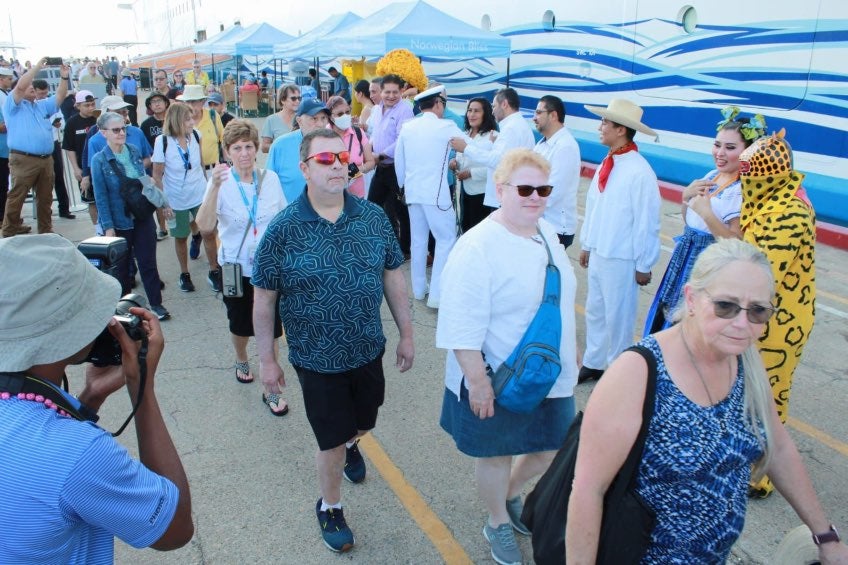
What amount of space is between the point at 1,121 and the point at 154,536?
8.98m

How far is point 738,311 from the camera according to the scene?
5.76 feet

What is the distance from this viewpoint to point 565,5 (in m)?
13.3

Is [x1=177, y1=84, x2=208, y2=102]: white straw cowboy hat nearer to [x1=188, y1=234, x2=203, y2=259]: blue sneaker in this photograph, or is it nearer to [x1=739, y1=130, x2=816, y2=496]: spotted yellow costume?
[x1=188, y1=234, x2=203, y2=259]: blue sneaker

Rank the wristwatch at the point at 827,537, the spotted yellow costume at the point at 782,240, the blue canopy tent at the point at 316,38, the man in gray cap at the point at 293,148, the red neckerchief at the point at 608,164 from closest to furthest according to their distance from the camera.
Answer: the wristwatch at the point at 827,537 < the spotted yellow costume at the point at 782,240 < the red neckerchief at the point at 608,164 < the man in gray cap at the point at 293,148 < the blue canopy tent at the point at 316,38

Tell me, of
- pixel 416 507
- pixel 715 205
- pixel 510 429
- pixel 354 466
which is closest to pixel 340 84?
pixel 715 205

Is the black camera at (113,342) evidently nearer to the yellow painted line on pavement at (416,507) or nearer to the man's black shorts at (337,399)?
the man's black shorts at (337,399)

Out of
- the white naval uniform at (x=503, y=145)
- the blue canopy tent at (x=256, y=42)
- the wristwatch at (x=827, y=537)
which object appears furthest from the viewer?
the blue canopy tent at (x=256, y=42)

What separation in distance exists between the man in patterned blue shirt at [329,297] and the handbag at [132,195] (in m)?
2.93

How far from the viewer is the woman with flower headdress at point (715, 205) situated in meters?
3.39

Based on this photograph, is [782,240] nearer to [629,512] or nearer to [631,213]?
[631,213]

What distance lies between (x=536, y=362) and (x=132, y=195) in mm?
4049

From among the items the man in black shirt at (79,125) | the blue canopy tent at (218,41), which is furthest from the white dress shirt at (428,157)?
the blue canopy tent at (218,41)

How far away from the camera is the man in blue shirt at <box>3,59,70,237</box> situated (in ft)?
24.4

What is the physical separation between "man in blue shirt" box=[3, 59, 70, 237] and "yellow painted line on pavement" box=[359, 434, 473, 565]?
6.00m
